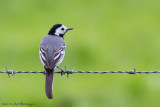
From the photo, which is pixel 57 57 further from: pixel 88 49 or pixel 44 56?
pixel 88 49

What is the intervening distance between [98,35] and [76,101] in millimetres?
4347

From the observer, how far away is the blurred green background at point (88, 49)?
14.5 meters

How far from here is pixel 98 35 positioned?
18391mm

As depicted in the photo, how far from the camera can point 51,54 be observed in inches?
448

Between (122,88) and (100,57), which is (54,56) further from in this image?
(100,57)

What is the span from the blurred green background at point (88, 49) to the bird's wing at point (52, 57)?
2.56m

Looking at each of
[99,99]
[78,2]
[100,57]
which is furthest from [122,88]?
[78,2]

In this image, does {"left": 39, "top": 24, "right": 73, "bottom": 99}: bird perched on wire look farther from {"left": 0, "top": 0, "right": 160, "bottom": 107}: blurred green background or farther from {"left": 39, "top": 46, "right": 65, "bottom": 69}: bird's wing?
{"left": 0, "top": 0, "right": 160, "bottom": 107}: blurred green background

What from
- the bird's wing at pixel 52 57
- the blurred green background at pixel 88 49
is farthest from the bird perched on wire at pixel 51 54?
the blurred green background at pixel 88 49

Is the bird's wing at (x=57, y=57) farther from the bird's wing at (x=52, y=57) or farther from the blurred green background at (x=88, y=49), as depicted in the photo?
the blurred green background at (x=88, y=49)

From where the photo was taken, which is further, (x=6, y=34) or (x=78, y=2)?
(x=78, y=2)

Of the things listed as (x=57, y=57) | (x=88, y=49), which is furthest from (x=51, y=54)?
(x=88, y=49)

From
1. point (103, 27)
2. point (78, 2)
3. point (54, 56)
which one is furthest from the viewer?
point (78, 2)

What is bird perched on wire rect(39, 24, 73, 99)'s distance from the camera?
1103cm
